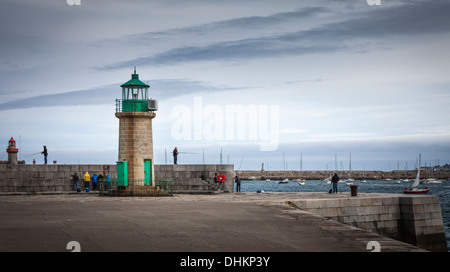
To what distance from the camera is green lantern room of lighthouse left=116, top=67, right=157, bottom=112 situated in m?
29.4

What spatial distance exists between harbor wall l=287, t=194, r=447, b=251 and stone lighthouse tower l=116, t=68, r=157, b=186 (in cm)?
1097

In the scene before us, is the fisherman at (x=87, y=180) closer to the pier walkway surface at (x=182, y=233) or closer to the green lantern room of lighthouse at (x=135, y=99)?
the green lantern room of lighthouse at (x=135, y=99)

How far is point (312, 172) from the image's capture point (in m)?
195

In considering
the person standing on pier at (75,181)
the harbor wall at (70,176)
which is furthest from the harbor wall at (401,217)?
the person standing on pier at (75,181)

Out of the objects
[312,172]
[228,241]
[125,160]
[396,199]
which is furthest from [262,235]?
[312,172]

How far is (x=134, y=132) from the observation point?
29.3 meters

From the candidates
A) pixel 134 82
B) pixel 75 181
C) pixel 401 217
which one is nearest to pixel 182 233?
pixel 401 217

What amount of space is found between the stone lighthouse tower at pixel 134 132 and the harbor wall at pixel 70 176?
4096mm

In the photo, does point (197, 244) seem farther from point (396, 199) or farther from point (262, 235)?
point (396, 199)

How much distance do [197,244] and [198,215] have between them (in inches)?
244

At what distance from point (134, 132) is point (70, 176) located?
6234mm

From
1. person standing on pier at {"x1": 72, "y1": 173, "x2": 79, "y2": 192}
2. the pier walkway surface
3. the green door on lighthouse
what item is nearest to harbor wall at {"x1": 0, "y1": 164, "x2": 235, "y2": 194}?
person standing on pier at {"x1": 72, "y1": 173, "x2": 79, "y2": 192}

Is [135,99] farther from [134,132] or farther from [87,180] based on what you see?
[87,180]

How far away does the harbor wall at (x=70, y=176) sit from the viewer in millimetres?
32188
